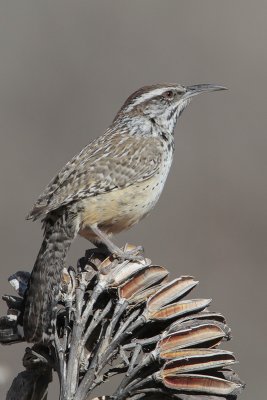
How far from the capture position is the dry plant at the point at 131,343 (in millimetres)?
2500

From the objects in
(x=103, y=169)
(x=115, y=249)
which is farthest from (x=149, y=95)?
(x=115, y=249)

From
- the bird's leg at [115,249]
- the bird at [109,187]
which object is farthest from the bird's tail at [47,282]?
the bird's leg at [115,249]

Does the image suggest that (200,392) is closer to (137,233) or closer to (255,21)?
(137,233)

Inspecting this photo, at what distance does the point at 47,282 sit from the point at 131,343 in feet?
1.46

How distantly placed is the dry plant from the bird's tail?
34 millimetres

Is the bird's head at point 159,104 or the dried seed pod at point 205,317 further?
the bird's head at point 159,104

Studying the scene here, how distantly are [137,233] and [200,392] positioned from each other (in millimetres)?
5144

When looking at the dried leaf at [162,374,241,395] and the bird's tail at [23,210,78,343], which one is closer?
the dried leaf at [162,374,241,395]

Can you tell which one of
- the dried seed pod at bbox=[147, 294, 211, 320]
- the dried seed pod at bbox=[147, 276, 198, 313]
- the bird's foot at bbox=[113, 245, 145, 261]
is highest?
the bird's foot at bbox=[113, 245, 145, 261]

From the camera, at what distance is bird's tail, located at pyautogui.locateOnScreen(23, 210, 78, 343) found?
2.72 metres

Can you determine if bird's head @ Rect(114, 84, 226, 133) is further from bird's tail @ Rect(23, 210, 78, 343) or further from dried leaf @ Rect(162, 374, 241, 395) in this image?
dried leaf @ Rect(162, 374, 241, 395)

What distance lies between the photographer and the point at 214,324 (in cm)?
264

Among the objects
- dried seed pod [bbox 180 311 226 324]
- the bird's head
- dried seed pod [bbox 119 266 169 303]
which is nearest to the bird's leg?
dried seed pod [bbox 119 266 169 303]

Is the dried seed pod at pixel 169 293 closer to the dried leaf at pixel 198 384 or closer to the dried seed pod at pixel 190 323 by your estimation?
A: the dried seed pod at pixel 190 323
